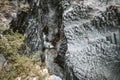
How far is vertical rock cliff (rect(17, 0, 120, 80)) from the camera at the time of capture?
414 centimetres

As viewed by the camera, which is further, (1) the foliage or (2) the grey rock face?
(1) the foliage

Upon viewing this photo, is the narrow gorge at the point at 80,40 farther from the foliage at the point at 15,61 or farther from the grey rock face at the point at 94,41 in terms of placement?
the foliage at the point at 15,61

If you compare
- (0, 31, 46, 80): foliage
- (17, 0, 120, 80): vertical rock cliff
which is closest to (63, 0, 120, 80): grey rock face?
(17, 0, 120, 80): vertical rock cliff

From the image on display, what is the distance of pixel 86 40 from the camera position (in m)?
4.40

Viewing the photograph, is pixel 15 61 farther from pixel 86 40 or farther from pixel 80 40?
pixel 86 40

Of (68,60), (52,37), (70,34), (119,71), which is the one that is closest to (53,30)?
(52,37)

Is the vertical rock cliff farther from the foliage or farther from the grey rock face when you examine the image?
the foliage

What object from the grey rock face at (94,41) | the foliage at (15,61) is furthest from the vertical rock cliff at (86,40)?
the foliage at (15,61)

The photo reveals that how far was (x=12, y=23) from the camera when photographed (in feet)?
20.5

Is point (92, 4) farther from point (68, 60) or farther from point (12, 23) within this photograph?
point (12, 23)

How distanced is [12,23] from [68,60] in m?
2.64

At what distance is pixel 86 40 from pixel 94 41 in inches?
6.8

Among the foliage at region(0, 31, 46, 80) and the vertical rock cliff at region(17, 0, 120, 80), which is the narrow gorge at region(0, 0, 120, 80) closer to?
the vertical rock cliff at region(17, 0, 120, 80)

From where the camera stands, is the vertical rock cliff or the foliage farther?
the foliage
